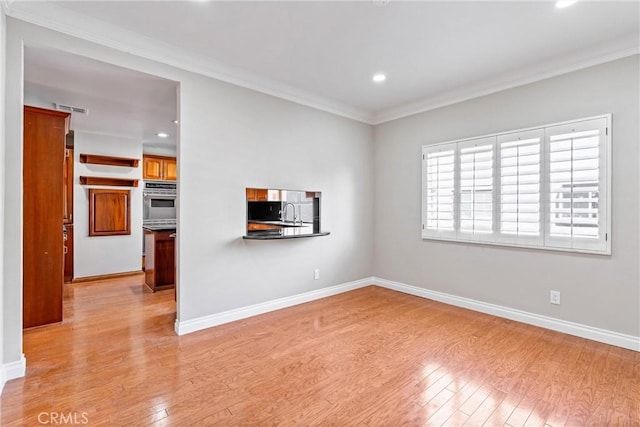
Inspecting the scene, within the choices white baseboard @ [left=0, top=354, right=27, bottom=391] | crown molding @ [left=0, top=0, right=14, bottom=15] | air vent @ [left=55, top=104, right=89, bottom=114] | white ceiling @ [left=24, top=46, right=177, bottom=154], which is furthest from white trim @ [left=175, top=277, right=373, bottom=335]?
air vent @ [left=55, top=104, right=89, bottom=114]

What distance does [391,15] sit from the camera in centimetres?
239

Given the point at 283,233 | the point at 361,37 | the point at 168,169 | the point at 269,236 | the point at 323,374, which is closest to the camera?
the point at 323,374

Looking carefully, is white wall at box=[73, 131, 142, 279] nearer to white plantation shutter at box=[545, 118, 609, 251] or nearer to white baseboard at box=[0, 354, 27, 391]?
white baseboard at box=[0, 354, 27, 391]

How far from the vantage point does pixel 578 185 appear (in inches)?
118

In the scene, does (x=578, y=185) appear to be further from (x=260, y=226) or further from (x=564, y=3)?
(x=260, y=226)

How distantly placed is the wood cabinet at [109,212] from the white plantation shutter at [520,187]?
20.0 ft

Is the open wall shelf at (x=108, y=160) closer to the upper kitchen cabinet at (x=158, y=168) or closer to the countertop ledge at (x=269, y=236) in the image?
the upper kitchen cabinet at (x=158, y=168)

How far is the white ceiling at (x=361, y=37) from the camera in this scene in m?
2.33

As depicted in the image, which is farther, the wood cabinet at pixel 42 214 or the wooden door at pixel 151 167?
the wooden door at pixel 151 167

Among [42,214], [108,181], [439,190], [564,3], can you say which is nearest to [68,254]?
[108,181]

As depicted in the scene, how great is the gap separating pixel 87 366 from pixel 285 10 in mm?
3167

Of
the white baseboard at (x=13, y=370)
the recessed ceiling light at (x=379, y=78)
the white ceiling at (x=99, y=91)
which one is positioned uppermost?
the recessed ceiling light at (x=379, y=78)

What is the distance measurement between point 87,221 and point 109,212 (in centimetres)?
36

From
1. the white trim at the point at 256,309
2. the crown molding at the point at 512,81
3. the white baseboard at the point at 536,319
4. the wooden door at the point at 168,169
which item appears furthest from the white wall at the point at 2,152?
the wooden door at the point at 168,169
